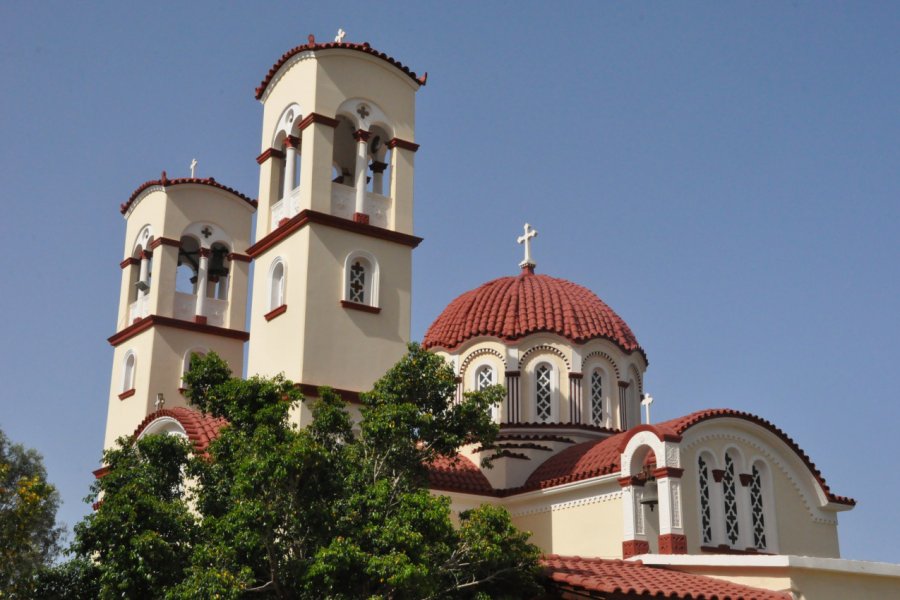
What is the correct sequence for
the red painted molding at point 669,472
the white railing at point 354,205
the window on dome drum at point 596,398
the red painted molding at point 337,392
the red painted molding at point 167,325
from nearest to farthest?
the red painted molding at point 669,472
the red painted molding at point 337,392
the white railing at point 354,205
the red painted molding at point 167,325
the window on dome drum at point 596,398

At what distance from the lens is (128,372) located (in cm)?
2392

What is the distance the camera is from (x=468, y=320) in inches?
945

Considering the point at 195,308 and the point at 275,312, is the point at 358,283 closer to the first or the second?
the point at 275,312

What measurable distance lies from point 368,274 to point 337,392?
248cm

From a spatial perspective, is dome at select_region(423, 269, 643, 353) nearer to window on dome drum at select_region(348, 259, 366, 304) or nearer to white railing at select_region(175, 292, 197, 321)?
window on dome drum at select_region(348, 259, 366, 304)

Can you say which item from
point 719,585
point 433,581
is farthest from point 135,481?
point 719,585

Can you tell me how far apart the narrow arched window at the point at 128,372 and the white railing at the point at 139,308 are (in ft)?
2.84

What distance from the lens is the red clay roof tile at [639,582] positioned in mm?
13992

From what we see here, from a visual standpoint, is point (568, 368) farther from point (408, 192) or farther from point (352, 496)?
point (352, 496)

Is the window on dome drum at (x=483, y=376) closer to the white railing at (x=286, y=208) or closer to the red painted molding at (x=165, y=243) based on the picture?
the white railing at (x=286, y=208)

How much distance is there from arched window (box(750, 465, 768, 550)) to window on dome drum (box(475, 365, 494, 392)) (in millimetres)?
6027

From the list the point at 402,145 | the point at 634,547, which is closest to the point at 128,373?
the point at 402,145

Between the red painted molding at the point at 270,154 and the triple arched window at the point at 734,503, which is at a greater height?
the red painted molding at the point at 270,154

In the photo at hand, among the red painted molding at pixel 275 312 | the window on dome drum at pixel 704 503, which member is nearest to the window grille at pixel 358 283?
the red painted molding at pixel 275 312
